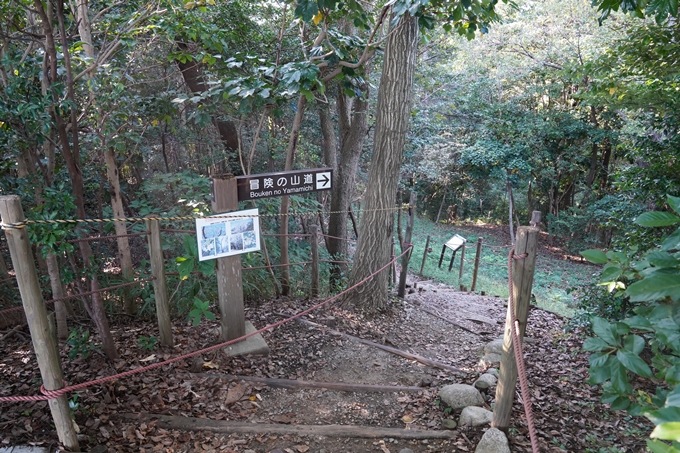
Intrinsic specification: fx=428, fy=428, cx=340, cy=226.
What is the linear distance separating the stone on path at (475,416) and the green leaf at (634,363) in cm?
167

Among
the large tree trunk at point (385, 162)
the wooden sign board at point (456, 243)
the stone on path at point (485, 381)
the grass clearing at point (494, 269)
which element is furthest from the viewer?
the wooden sign board at point (456, 243)

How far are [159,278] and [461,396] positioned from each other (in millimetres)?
2666

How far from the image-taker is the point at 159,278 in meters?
3.70

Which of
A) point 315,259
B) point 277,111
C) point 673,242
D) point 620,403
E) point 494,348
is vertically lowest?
point 494,348

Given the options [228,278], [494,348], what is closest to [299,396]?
[228,278]

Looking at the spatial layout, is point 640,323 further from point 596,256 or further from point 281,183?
point 281,183

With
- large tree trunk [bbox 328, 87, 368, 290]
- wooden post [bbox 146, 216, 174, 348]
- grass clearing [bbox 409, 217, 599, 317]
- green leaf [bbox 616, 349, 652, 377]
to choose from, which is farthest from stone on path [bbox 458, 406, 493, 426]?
grass clearing [bbox 409, 217, 599, 317]

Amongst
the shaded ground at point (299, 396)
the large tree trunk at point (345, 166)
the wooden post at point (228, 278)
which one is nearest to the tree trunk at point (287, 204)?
the shaded ground at point (299, 396)

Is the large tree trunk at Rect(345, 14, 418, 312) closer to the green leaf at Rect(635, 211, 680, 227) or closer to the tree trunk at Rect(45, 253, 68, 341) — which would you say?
the tree trunk at Rect(45, 253, 68, 341)

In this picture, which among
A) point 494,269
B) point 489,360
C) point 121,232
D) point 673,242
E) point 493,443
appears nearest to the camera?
point 673,242

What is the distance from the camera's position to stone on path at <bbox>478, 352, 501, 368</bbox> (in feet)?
13.8

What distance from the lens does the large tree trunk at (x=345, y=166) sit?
25.2 ft

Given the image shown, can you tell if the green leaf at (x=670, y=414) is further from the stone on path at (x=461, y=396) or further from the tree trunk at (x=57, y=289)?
the tree trunk at (x=57, y=289)

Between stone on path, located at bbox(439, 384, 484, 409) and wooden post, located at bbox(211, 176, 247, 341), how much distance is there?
6.46 ft
